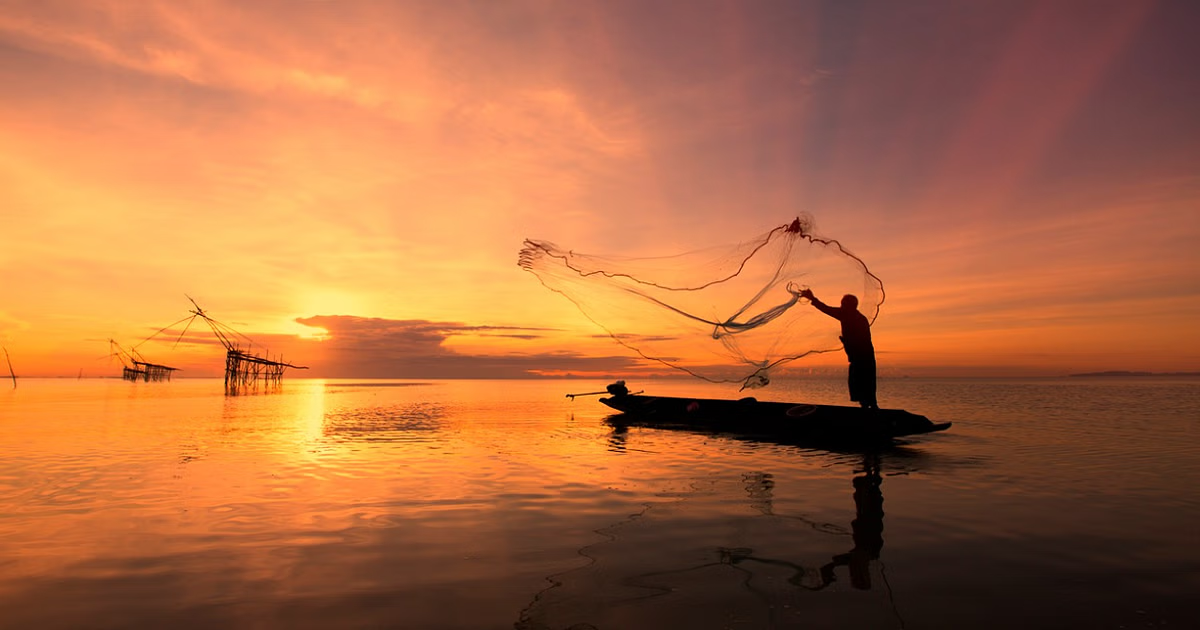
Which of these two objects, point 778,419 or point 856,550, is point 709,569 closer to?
point 856,550

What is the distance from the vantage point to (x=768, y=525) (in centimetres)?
1270

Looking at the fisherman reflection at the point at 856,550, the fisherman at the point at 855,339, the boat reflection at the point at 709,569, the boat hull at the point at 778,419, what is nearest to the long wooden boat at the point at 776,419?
the boat hull at the point at 778,419

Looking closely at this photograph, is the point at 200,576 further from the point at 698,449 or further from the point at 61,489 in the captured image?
the point at 698,449

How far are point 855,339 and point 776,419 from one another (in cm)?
918

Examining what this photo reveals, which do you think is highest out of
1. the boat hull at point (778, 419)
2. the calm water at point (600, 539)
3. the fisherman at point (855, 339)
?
the fisherman at point (855, 339)

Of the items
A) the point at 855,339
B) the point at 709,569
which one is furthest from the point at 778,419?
the point at 709,569

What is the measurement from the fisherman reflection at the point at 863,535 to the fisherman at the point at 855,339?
7.45m

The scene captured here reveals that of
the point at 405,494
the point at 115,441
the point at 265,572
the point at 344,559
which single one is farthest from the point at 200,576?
the point at 115,441

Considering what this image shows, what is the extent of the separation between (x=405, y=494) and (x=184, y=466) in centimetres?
1053

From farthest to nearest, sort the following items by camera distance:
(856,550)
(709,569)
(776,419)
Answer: (776,419)
(856,550)
(709,569)

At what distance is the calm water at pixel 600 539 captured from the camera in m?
8.10

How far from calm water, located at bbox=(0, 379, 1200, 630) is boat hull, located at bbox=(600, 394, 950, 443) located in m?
2.33

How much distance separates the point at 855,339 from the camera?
81.2 ft

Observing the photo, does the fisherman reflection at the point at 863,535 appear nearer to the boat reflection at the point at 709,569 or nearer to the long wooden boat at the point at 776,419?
the boat reflection at the point at 709,569
